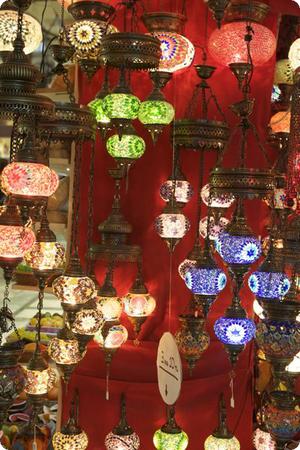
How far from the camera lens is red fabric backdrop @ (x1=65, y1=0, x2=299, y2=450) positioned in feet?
8.87

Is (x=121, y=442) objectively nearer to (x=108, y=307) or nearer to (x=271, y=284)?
(x=108, y=307)

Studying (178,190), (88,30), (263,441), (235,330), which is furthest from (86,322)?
(88,30)

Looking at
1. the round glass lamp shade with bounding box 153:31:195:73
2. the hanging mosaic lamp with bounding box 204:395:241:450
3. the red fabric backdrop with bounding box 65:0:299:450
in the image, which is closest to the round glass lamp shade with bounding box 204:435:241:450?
the hanging mosaic lamp with bounding box 204:395:241:450

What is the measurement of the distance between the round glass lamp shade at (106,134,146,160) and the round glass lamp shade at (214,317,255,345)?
1.99ft

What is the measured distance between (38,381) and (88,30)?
3.71ft

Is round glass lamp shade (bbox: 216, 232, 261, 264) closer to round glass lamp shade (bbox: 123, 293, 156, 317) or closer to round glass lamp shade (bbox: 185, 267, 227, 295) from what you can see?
round glass lamp shade (bbox: 185, 267, 227, 295)

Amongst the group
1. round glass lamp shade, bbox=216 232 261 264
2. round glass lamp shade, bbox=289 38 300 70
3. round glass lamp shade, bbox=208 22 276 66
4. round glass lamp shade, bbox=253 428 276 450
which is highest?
round glass lamp shade, bbox=208 22 276 66

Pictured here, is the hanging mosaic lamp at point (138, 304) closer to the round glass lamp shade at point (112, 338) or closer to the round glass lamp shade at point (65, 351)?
the round glass lamp shade at point (112, 338)

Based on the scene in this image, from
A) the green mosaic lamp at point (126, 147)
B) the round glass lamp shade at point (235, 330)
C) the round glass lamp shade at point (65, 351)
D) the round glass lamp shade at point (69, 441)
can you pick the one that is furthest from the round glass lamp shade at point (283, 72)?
the round glass lamp shade at point (69, 441)

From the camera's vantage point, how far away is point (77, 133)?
83.0 inches

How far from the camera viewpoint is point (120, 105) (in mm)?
2027

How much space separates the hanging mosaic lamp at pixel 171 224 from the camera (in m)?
2.40

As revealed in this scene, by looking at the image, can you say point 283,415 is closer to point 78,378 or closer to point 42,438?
point 78,378

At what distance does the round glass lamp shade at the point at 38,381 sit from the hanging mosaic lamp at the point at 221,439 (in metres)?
0.65
